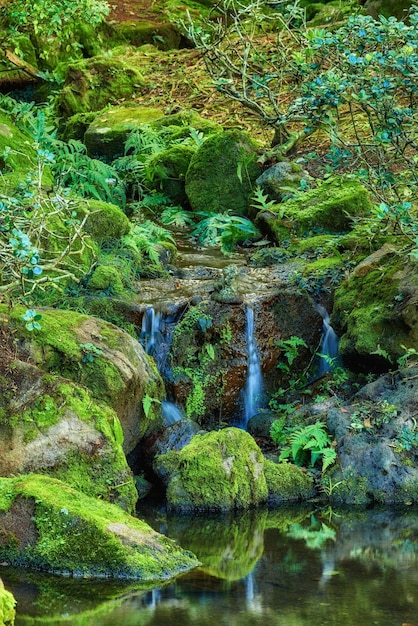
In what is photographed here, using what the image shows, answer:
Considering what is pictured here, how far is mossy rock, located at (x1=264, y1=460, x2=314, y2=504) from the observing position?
950 centimetres

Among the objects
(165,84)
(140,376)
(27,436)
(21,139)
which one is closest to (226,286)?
(140,376)

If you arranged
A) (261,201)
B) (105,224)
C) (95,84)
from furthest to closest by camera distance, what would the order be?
(95,84) → (261,201) → (105,224)


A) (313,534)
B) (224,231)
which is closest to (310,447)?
(313,534)

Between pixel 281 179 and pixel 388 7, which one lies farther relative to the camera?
pixel 388 7

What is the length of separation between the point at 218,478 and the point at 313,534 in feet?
3.34

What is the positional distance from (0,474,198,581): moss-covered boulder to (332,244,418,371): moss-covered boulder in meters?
3.82

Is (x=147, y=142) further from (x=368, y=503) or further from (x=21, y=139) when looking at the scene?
(x=368, y=503)

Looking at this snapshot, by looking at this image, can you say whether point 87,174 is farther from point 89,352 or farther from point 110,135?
point 89,352

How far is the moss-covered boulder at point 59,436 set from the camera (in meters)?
8.36

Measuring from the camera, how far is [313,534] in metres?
8.66

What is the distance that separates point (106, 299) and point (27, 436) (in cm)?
291

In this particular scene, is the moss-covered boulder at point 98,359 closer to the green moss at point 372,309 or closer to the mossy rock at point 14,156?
the green moss at point 372,309

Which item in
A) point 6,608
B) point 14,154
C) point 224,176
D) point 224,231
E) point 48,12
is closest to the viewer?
point 6,608

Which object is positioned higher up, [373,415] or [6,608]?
[6,608]
